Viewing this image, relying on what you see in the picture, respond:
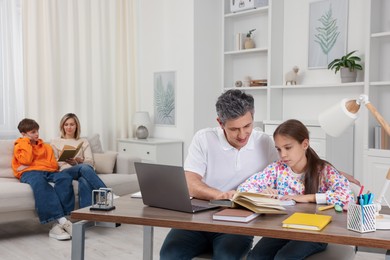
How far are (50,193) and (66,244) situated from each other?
0.44 metres

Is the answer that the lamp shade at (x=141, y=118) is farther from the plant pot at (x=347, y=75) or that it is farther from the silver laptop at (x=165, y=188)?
the silver laptop at (x=165, y=188)

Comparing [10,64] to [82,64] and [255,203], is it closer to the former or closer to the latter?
[82,64]

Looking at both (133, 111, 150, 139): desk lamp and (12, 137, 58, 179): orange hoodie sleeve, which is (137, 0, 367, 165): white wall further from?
(12, 137, 58, 179): orange hoodie sleeve

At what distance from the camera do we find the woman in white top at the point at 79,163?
3.99 meters

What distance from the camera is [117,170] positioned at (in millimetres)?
4695

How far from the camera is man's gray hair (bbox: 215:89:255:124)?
6.99 ft

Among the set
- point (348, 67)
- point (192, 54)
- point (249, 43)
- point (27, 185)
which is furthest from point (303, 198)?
point (192, 54)

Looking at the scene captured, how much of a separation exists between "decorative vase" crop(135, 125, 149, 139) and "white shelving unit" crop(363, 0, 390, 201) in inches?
98.8

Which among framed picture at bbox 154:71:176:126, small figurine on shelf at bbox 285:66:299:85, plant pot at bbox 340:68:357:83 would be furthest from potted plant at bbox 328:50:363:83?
framed picture at bbox 154:71:176:126

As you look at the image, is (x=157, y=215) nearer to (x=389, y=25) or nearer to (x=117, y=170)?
(x=117, y=170)

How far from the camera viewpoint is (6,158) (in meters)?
A: 4.20

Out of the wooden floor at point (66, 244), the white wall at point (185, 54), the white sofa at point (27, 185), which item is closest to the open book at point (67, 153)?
the white sofa at point (27, 185)

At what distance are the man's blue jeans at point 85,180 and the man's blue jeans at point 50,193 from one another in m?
0.08

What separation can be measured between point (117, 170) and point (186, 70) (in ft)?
5.03
